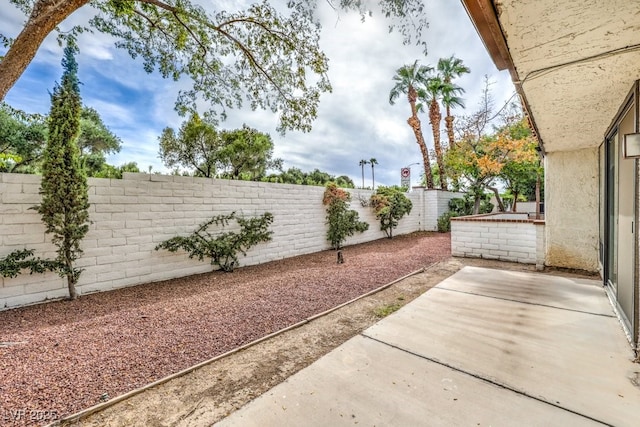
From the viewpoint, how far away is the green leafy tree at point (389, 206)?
31.3 ft

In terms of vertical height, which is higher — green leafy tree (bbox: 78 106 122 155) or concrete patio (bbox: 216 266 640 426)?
green leafy tree (bbox: 78 106 122 155)

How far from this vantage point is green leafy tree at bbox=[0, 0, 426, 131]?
4.82m

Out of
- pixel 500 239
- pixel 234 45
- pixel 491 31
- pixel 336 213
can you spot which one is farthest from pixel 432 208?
pixel 491 31

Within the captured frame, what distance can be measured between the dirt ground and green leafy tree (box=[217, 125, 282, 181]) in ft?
29.8

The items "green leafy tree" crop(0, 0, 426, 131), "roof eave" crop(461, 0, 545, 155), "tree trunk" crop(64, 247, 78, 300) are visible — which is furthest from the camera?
"green leafy tree" crop(0, 0, 426, 131)

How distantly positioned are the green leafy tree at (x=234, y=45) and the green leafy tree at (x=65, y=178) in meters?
1.85

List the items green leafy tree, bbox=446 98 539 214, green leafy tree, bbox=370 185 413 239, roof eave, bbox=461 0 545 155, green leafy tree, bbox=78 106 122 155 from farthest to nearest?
green leafy tree, bbox=78 106 122 155 < green leafy tree, bbox=446 98 539 214 < green leafy tree, bbox=370 185 413 239 < roof eave, bbox=461 0 545 155

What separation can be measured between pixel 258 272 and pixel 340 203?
359cm

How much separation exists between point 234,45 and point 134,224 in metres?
4.29

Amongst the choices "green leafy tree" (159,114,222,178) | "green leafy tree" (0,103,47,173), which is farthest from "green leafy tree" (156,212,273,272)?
"green leafy tree" (0,103,47,173)

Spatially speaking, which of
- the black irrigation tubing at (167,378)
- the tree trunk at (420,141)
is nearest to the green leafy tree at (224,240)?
the black irrigation tubing at (167,378)

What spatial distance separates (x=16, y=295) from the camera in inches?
132

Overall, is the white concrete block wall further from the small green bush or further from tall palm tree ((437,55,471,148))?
tall palm tree ((437,55,471,148))

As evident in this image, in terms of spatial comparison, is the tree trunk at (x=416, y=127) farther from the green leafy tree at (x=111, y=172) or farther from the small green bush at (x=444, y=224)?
the green leafy tree at (x=111, y=172)
